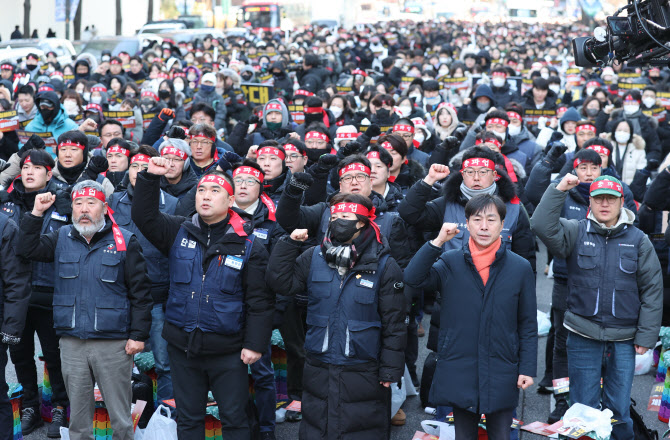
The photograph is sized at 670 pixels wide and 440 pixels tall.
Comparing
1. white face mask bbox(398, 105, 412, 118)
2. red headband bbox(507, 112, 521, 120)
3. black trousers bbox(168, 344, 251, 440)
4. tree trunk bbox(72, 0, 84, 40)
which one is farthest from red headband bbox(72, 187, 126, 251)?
tree trunk bbox(72, 0, 84, 40)

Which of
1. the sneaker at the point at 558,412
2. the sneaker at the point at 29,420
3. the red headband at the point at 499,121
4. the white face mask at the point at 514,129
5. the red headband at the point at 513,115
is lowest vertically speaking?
the sneaker at the point at 29,420

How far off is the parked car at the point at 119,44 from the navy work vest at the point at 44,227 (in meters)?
20.7

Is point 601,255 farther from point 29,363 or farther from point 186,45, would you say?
point 186,45

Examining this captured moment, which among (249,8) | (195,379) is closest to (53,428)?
(195,379)

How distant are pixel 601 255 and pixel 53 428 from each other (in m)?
3.96

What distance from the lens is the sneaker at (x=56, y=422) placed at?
6.11m

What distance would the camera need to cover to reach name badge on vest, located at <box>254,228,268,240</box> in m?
6.03

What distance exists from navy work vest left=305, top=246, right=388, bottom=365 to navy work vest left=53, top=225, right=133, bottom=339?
1.26 meters

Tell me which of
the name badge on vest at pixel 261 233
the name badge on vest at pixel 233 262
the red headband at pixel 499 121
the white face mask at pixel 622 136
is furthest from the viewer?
the white face mask at pixel 622 136

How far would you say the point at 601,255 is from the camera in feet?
18.0

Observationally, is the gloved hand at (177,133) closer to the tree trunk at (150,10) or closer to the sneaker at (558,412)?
the sneaker at (558,412)

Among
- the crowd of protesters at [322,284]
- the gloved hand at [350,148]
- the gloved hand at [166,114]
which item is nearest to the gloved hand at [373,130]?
the crowd of protesters at [322,284]

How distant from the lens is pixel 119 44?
A: 26.8 m

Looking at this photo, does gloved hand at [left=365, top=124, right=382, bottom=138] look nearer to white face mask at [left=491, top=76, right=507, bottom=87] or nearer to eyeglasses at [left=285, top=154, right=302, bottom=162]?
eyeglasses at [left=285, top=154, right=302, bottom=162]
